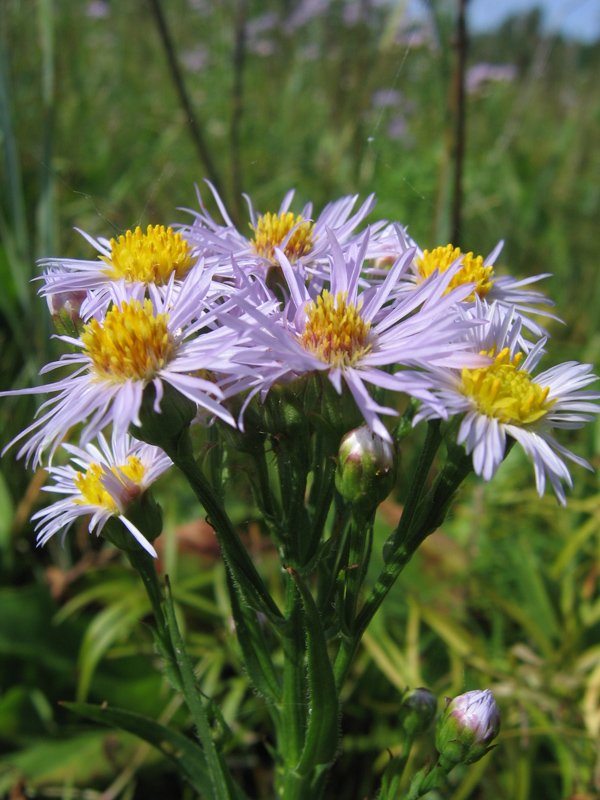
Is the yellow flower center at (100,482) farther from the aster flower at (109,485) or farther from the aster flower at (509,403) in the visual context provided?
the aster flower at (509,403)

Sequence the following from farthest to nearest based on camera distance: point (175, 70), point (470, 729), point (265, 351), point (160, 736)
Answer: point (175, 70) → point (160, 736) → point (470, 729) → point (265, 351)

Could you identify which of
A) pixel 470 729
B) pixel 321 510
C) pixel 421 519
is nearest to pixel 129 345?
pixel 321 510

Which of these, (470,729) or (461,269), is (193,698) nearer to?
(470,729)

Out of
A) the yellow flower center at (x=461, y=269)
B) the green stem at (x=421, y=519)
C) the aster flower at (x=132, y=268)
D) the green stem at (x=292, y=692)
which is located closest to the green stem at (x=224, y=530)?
the green stem at (x=292, y=692)

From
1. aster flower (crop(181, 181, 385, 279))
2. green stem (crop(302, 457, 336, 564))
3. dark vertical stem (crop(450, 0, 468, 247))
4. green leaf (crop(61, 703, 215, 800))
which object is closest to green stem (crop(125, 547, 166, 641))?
green leaf (crop(61, 703, 215, 800))

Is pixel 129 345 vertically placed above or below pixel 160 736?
above

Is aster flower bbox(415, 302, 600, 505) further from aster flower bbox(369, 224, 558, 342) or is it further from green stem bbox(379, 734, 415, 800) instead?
green stem bbox(379, 734, 415, 800)
